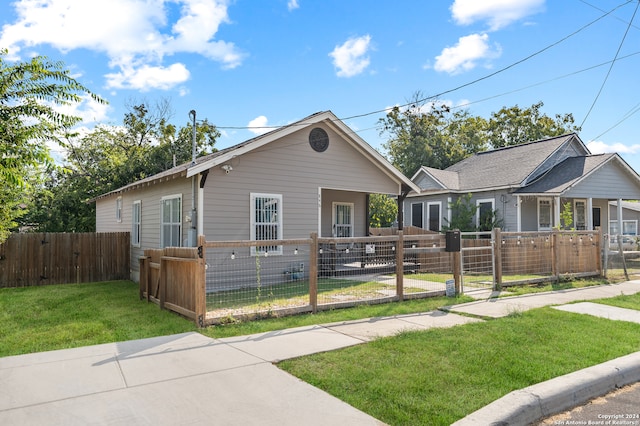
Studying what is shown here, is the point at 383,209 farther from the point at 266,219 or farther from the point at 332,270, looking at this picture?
the point at 332,270

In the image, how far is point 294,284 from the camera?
10734 millimetres

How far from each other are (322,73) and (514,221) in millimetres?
9959

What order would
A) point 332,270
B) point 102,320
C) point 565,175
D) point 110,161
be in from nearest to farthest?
1. point 102,320
2. point 332,270
3. point 565,175
4. point 110,161

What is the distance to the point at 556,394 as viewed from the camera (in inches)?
156

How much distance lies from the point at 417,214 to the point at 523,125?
19.6 metres

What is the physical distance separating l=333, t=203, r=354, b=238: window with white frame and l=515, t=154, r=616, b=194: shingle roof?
24.6ft

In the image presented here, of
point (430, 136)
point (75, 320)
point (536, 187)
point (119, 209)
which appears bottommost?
point (75, 320)

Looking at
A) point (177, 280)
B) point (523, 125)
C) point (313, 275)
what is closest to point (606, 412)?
point (313, 275)

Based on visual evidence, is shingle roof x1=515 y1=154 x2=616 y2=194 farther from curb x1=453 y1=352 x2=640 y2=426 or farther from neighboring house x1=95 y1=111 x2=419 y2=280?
curb x1=453 y1=352 x2=640 y2=426

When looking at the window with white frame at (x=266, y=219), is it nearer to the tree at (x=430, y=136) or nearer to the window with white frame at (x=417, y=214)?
the window with white frame at (x=417, y=214)

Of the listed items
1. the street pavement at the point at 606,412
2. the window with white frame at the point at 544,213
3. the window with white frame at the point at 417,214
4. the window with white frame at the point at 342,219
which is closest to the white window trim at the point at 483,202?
the window with white frame at the point at 544,213

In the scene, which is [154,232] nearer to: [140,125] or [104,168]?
[104,168]

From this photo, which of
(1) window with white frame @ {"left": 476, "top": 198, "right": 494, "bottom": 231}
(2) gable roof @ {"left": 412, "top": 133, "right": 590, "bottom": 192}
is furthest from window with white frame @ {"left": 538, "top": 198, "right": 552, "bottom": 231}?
(1) window with white frame @ {"left": 476, "top": 198, "right": 494, "bottom": 231}

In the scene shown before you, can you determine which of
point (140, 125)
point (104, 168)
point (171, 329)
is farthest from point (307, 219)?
point (140, 125)
